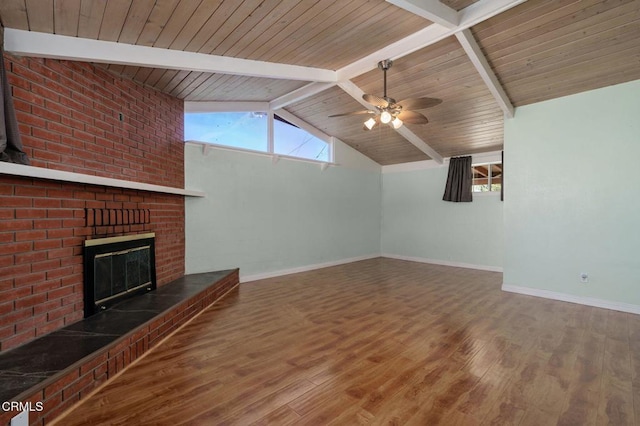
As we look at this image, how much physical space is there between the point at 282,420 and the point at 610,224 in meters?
4.56

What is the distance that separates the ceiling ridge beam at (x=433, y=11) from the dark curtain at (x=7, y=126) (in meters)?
2.93

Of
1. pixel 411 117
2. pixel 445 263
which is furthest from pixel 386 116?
pixel 445 263

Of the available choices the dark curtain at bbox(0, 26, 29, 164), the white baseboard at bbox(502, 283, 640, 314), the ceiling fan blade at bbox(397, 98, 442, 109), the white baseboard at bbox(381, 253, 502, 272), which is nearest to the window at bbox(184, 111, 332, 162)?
the dark curtain at bbox(0, 26, 29, 164)

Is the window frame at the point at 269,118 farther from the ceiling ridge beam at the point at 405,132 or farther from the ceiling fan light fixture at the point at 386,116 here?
the ceiling fan light fixture at the point at 386,116

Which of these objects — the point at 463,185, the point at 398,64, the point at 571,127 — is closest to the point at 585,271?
the point at 571,127

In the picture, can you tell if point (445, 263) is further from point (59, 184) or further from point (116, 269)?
point (59, 184)

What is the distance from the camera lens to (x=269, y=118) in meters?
5.47

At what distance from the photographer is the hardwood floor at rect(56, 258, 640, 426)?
5.76 feet

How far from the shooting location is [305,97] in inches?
188

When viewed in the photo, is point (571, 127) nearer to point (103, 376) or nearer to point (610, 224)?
point (610, 224)

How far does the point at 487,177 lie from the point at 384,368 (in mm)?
5418

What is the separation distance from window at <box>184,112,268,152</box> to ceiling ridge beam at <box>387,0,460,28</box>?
3.27 meters

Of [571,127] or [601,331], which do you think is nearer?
[601,331]

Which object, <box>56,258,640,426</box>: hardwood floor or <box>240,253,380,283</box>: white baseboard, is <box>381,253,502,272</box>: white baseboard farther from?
<box>56,258,640,426</box>: hardwood floor
